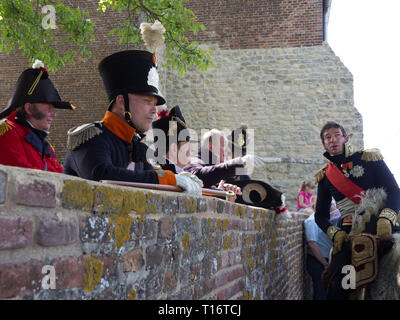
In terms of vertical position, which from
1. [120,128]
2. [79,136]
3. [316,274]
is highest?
[120,128]

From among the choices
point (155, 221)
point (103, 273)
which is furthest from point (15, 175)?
point (155, 221)

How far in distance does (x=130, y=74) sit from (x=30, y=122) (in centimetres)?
106

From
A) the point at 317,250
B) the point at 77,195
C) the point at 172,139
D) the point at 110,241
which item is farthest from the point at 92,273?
the point at 317,250

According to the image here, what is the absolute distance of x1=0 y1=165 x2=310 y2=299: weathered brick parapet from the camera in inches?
35.7

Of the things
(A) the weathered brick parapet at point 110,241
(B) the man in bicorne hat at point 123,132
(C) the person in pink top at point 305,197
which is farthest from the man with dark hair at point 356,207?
(C) the person in pink top at point 305,197

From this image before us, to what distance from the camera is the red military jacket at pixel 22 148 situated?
2.80 m

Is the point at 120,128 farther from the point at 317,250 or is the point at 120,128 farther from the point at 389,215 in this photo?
the point at 317,250

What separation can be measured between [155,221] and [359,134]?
434 inches

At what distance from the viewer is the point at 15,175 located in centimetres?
90

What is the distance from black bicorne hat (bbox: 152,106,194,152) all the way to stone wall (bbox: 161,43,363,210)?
805 cm

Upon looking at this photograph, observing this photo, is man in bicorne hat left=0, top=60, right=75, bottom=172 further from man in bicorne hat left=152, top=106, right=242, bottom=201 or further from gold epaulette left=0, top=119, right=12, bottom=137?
man in bicorne hat left=152, top=106, right=242, bottom=201

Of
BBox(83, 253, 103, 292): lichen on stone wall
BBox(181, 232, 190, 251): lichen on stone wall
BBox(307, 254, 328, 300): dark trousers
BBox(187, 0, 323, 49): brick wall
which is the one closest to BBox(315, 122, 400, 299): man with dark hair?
BBox(181, 232, 190, 251): lichen on stone wall

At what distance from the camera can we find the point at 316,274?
6.66 metres
